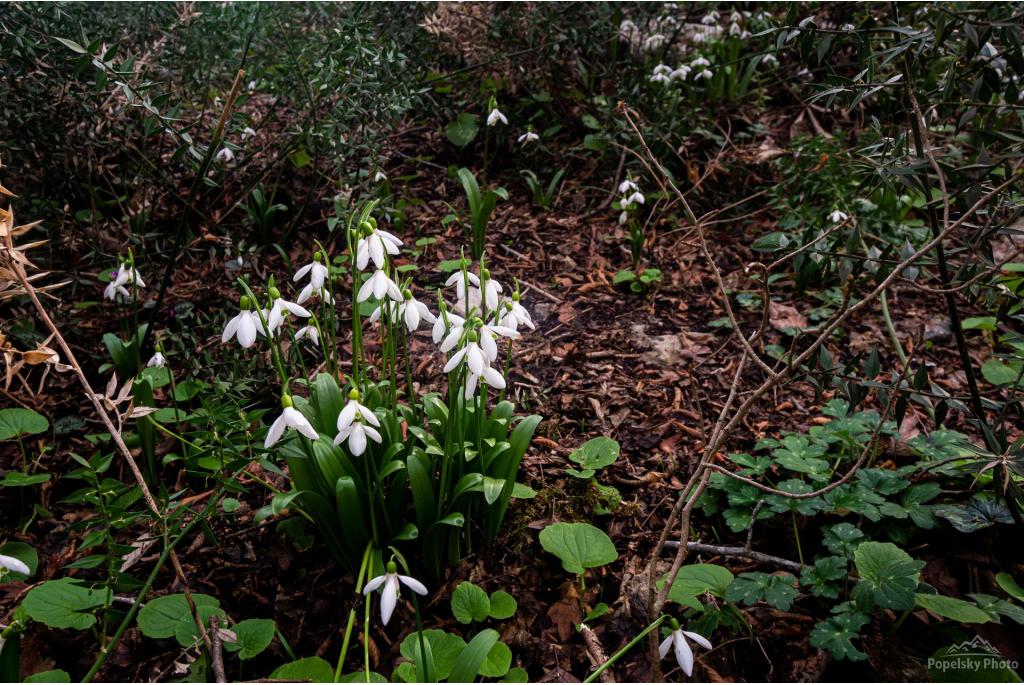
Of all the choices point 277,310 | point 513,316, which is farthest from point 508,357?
point 277,310

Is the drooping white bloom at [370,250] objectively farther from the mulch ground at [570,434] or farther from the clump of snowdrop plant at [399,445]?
the mulch ground at [570,434]

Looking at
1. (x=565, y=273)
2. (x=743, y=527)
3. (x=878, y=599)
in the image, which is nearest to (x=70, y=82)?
(x=565, y=273)

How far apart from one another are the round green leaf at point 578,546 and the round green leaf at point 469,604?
0.22m

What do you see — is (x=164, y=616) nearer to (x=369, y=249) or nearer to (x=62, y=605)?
(x=62, y=605)

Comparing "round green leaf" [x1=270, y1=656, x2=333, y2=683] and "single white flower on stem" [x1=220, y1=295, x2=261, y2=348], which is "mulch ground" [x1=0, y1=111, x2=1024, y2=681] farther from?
"single white flower on stem" [x1=220, y1=295, x2=261, y2=348]

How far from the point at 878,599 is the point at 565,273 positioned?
6.78 feet

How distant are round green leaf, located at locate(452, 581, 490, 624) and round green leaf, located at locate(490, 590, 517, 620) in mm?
49

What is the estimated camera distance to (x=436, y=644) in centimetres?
157

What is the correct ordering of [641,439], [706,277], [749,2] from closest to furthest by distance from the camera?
[641,439]
[706,277]
[749,2]

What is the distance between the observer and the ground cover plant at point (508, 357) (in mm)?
1577

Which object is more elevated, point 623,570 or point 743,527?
point 743,527

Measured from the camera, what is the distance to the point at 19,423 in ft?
7.34

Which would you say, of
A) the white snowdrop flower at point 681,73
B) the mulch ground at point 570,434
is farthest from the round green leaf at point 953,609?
the white snowdrop flower at point 681,73

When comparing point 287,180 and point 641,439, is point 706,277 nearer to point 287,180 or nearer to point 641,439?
point 641,439
